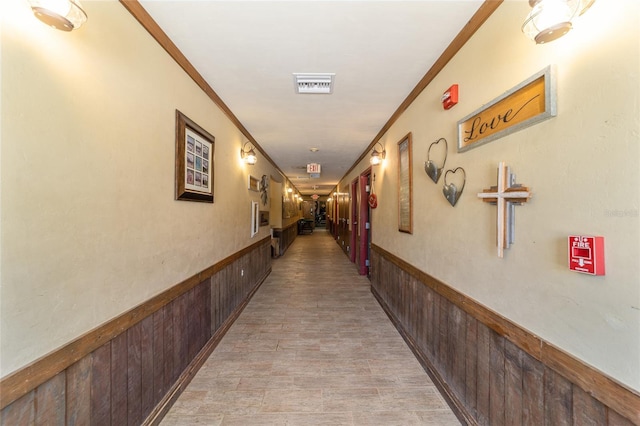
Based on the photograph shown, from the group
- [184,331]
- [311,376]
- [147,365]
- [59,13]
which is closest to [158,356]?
[147,365]

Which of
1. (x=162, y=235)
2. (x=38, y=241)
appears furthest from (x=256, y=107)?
(x=38, y=241)

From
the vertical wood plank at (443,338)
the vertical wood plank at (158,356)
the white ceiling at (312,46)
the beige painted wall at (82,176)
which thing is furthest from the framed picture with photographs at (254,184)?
the vertical wood plank at (443,338)

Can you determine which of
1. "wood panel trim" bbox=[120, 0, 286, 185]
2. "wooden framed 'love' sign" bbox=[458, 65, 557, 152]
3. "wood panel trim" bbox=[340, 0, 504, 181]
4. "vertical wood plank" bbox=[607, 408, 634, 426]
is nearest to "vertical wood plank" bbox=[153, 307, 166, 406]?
"wood panel trim" bbox=[120, 0, 286, 185]

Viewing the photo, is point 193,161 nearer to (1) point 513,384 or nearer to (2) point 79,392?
(2) point 79,392

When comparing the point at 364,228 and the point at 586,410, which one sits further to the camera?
the point at 364,228

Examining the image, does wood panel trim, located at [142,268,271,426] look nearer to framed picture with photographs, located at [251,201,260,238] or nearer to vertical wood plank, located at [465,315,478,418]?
framed picture with photographs, located at [251,201,260,238]

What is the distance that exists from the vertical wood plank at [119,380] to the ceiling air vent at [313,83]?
223cm

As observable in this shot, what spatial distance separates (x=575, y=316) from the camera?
96 cm

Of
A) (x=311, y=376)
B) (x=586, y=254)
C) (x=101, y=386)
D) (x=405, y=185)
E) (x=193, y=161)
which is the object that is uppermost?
(x=193, y=161)

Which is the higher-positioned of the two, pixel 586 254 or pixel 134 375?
pixel 586 254

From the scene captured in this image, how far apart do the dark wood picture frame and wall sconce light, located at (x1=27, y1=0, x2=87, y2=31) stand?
2455mm

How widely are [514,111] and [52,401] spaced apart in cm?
241

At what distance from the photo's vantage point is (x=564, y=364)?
3.21 ft

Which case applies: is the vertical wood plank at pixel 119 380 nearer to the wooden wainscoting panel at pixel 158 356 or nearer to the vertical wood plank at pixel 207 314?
the wooden wainscoting panel at pixel 158 356
